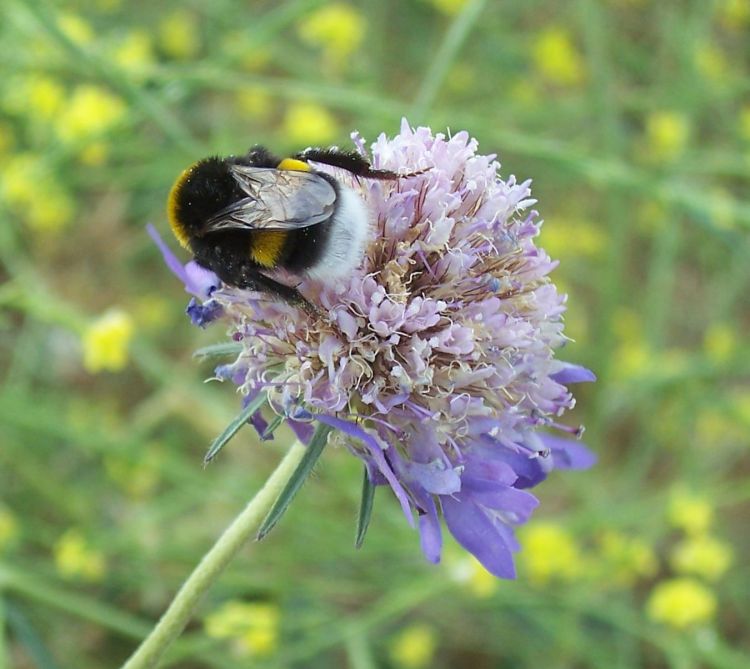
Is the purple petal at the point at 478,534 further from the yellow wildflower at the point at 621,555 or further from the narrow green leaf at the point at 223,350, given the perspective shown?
the yellow wildflower at the point at 621,555

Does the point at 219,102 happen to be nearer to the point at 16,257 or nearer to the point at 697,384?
the point at 16,257

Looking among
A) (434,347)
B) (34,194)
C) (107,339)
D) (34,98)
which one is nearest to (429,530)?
(434,347)

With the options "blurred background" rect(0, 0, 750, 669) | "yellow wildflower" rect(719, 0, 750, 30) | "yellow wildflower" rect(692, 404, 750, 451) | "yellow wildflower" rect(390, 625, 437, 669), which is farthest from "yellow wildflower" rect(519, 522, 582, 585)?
"yellow wildflower" rect(719, 0, 750, 30)

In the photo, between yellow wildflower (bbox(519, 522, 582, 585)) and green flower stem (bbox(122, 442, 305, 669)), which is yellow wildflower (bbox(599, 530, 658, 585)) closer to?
yellow wildflower (bbox(519, 522, 582, 585))

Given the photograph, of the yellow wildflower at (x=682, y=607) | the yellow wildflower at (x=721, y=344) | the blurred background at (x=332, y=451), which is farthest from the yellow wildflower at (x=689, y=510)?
the yellow wildflower at (x=721, y=344)

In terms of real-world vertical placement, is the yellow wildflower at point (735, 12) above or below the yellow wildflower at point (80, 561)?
above

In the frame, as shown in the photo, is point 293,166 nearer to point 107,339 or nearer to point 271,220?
point 271,220

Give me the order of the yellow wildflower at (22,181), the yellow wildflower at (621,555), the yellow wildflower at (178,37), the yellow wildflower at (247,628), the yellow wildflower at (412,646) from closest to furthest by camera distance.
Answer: the yellow wildflower at (247,628)
the yellow wildflower at (22,181)
the yellow wildflower at (621,555)
the yellow wildflower at (412,646)
the yellow wildflower at (178,37)

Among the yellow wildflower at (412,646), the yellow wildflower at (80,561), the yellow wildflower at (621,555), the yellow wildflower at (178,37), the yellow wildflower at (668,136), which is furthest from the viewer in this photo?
the yellow wildflower at (178,37)
